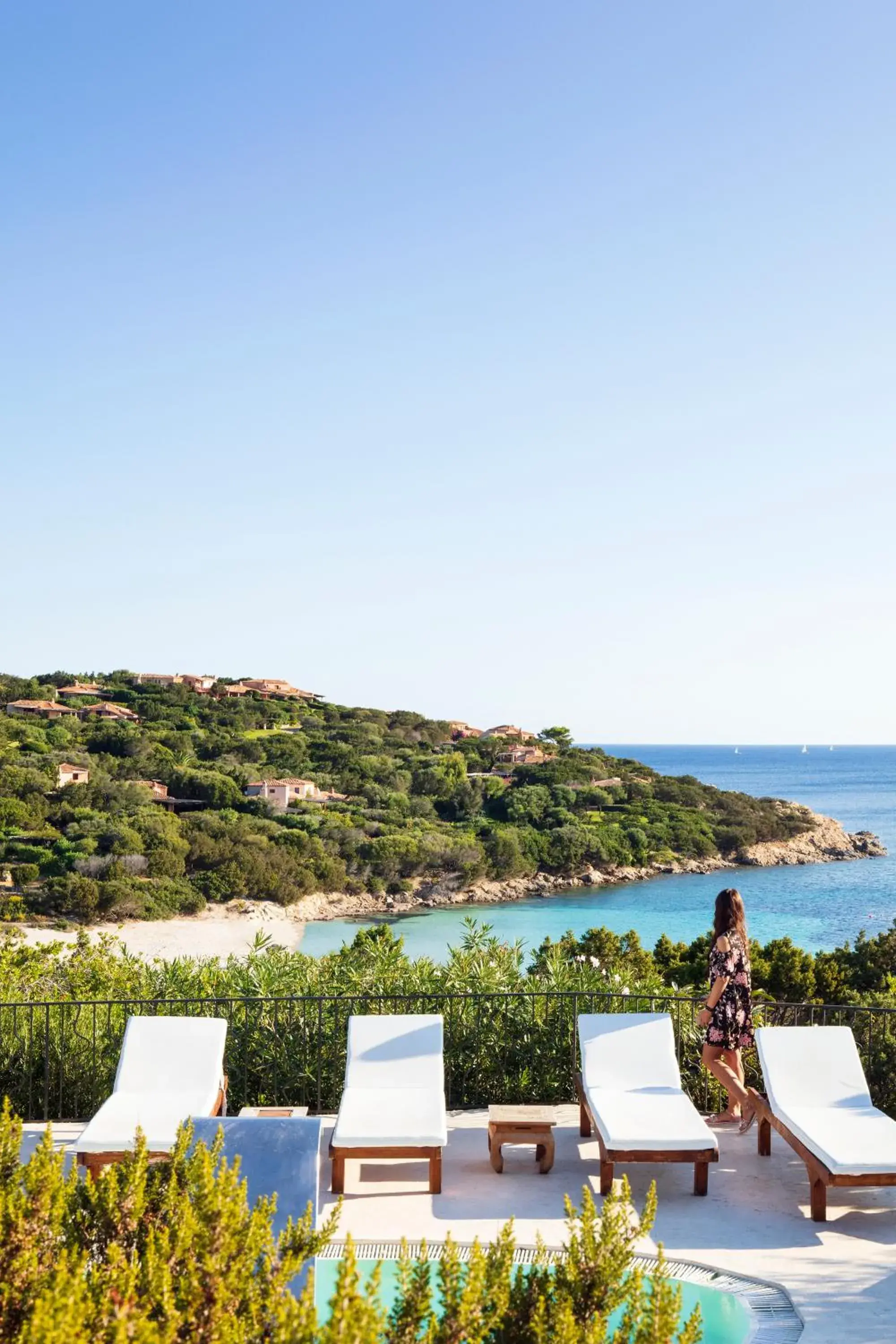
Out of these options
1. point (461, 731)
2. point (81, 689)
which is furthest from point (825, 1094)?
point (461, 731)

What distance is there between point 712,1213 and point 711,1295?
0.88 m

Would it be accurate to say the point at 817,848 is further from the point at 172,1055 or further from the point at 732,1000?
the point at 172,1055

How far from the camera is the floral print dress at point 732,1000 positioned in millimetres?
6344

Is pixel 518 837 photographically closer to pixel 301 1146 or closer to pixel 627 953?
pixel 627 953

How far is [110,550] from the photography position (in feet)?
109

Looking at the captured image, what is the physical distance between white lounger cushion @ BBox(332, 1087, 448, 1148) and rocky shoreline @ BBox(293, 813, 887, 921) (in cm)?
3532

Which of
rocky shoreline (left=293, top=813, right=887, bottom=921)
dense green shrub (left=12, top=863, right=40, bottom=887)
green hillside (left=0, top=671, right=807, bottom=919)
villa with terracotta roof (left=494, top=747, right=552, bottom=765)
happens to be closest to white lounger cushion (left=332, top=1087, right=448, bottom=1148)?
green hillside (left=0, top=671, right=807, bottom=919)

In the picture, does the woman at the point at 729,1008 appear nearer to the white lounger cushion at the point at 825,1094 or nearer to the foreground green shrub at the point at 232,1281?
the white lounger cushion at the point at 825,1094

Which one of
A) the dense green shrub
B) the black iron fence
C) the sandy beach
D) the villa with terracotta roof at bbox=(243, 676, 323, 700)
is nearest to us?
the black iron fence

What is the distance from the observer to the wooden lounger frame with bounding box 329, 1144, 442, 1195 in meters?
5.31

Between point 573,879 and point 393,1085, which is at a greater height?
point 393,1085

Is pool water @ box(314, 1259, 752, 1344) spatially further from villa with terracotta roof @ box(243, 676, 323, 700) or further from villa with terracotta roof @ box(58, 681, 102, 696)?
villa with terracotta roof @ box(243, 676, 323, 700)

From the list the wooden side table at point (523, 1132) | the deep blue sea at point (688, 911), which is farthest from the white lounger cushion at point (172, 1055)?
the deep blue sea at point (688, 911)

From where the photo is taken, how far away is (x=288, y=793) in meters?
49.2
